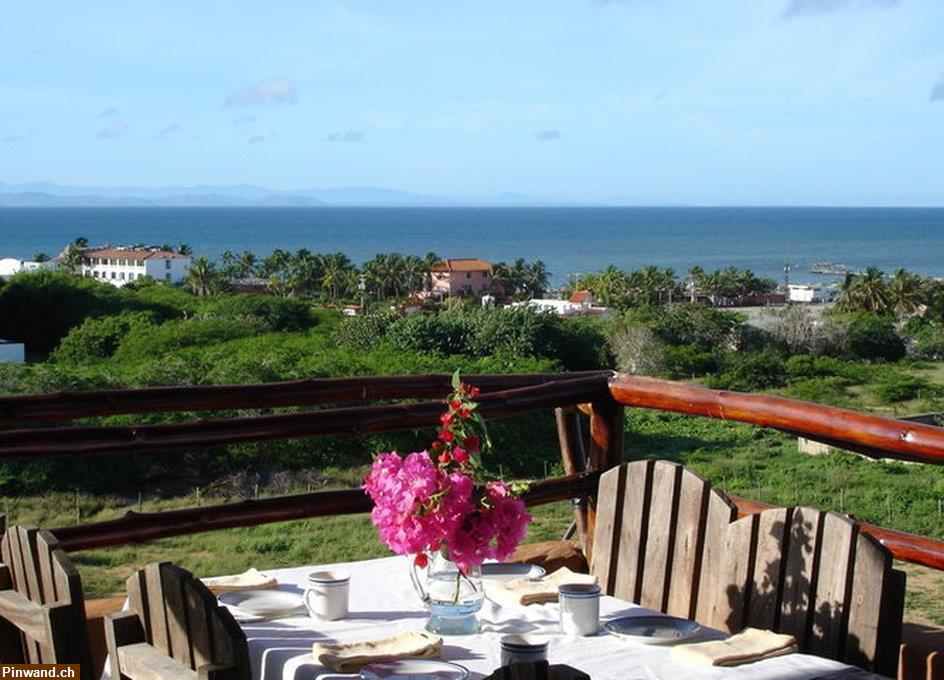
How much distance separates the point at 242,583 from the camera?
247cm

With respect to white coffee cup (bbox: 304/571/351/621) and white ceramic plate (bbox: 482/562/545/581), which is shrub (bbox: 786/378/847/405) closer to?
white ceramic plate (bbox: 482/562/545/581)

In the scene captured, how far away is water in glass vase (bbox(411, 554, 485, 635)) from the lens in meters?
2.15

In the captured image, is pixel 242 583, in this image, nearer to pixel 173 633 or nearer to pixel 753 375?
pixel 173 633

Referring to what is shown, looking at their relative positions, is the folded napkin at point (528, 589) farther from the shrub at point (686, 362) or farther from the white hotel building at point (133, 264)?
the white hotel building at point (133, 264)

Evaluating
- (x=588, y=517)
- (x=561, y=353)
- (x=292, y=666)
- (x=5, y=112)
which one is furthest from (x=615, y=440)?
(x=5, y=112)

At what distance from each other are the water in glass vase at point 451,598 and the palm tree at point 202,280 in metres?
60.1

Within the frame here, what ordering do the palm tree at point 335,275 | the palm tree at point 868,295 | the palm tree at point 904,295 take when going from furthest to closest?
the palm tree at point 335,275, the palm tree at point 868,295, the palm tree at point 904,295

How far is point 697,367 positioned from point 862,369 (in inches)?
151

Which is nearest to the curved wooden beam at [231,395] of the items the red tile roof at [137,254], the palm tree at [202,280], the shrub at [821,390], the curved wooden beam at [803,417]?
the curved wooden beam at [803,417]

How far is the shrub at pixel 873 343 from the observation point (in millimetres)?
33812

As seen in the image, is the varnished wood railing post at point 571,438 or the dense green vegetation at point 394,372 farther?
the dense green vegetation at point 394,372

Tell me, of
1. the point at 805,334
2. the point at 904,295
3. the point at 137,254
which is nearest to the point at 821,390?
the point at 805,334

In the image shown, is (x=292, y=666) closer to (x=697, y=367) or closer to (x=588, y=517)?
(x=588, y=517)

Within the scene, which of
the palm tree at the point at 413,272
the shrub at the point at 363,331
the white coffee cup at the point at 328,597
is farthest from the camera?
the palm tree at the point at 413,272
